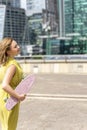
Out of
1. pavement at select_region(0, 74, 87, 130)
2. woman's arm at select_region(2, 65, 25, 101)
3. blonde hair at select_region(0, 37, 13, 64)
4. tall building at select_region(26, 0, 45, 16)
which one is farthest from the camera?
tall building at select_region(26, 0, 45, 16)

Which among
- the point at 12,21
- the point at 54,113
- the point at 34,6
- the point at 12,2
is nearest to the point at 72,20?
the point at 12,21

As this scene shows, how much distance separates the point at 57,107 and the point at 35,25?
9333 cm

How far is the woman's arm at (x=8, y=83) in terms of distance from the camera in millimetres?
3643

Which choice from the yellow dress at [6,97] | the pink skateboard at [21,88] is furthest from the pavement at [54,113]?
the pink skateboard at [21,88]

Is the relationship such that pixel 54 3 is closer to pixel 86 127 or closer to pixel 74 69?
pixel 74 69

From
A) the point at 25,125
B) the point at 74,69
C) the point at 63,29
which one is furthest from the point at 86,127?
the point at 63,29

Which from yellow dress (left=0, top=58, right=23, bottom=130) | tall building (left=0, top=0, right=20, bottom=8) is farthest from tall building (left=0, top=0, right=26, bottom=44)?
yellow dress (left=0, top=58, right=23, bottom=130)

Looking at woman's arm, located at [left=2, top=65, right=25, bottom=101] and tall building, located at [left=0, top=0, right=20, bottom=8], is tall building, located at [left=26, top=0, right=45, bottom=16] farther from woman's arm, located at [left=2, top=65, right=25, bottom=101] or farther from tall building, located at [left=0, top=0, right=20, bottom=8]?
woman's arm, located at [left=2, top=65, right=25, bottom=101]

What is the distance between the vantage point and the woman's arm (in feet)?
12.0

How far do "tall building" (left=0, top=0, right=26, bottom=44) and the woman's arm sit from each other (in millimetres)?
88305

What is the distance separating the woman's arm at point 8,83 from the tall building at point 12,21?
290ft

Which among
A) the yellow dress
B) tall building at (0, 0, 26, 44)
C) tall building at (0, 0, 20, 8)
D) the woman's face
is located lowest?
tall building at (0, 0, 26, 44)

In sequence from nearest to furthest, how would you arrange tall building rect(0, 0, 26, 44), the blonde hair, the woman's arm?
the woman's arm
the blonde hair
tall building rect(0, 0, 26, 44)

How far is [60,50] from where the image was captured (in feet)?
227
